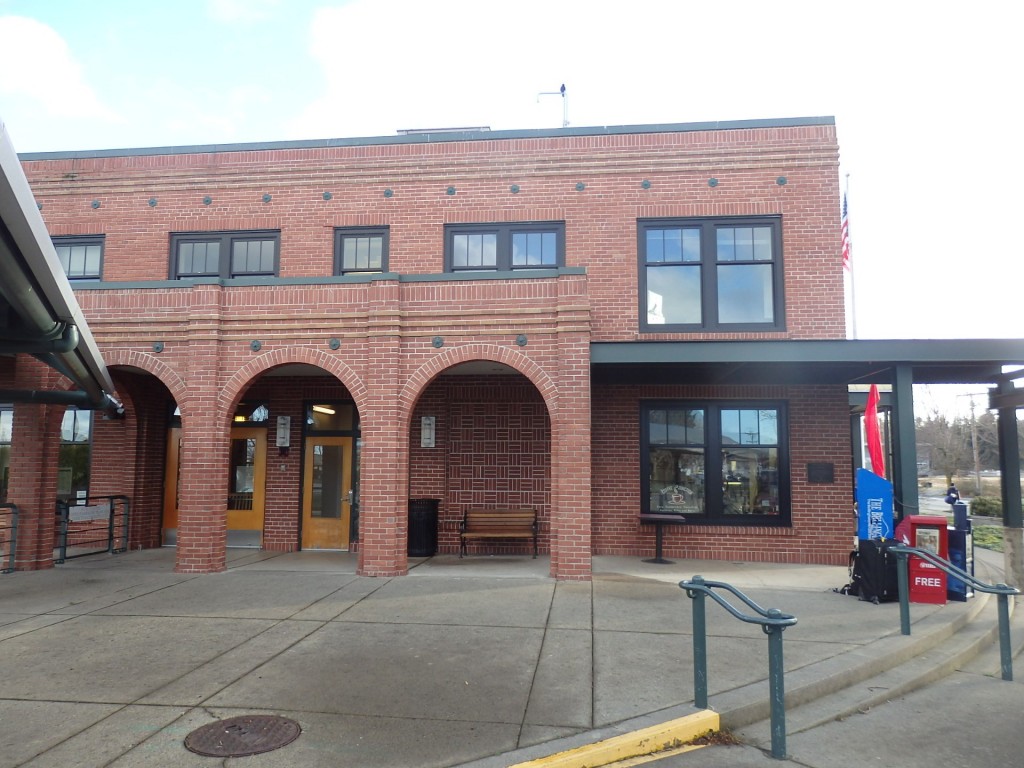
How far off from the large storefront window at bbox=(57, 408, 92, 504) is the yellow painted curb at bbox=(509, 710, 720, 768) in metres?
12.4

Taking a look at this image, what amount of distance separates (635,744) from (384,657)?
2651 mm

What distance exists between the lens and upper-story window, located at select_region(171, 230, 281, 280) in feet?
43.4

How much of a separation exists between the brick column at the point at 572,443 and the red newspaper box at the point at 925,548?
4.07m

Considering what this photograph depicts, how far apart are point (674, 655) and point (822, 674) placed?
49.0 inches

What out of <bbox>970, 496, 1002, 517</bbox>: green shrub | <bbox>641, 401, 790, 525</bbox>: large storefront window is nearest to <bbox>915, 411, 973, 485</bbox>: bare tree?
<bbox>970, 496, 1002, 517</bbox>: green shrub

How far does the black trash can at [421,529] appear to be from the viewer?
1195 cm

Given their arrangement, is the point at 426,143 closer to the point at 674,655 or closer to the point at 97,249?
the point at 97,249

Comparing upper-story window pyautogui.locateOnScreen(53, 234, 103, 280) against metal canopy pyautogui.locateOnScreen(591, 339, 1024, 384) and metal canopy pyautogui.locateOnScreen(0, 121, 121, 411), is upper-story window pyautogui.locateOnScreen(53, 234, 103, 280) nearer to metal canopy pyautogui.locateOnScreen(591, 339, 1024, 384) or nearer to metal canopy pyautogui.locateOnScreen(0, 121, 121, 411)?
metal canopy pyautogui.locateOnScreen(0, 121, 121, 411)

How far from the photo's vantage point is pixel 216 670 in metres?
5.95

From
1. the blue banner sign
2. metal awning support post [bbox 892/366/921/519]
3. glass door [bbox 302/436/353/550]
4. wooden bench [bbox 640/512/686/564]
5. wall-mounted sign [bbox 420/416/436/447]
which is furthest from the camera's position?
glass door [bbox 302/436/353/550]

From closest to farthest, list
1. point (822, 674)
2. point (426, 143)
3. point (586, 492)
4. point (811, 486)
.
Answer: point (822, 674)
point (586, 492)
point (811, 486)
point (426, 143)

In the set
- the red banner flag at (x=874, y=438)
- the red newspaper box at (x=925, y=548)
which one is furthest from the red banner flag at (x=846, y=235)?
the red newspaper box at (x=925, y=548)

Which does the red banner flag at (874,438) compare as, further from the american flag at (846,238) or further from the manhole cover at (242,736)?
the manhole cover at (242,736)

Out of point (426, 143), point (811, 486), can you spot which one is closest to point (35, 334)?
point (426, 143)
